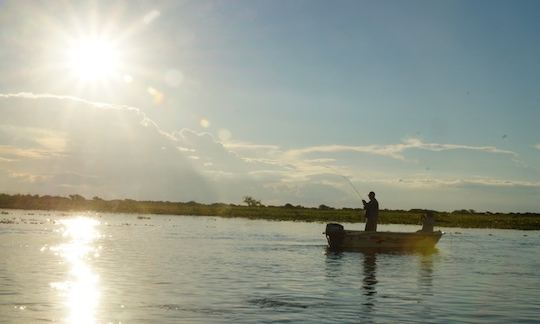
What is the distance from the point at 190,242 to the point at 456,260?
16.3 metres

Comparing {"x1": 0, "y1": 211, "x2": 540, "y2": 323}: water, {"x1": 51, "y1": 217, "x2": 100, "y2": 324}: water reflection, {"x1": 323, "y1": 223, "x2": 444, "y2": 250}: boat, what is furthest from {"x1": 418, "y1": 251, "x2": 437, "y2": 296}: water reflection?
{"x1": 51, "y1": 217, "x2": 100, "y2": 324}: water reflection

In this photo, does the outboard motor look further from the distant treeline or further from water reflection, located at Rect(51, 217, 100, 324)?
the distant treeline

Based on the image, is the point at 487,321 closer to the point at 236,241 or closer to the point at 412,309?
the point at 412,309

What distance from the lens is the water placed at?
16.9 meters

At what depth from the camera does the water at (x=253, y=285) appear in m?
16.9

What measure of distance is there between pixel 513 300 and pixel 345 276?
6.88 m

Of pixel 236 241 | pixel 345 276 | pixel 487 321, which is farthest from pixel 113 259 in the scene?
pixel 487 321

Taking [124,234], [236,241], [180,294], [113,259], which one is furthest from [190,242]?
[180,294]

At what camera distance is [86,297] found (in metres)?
18.7

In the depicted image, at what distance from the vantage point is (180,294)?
20.0 meters

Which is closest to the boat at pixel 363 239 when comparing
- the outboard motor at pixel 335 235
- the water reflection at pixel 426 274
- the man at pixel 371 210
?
the outboard motor at pixel 335 235

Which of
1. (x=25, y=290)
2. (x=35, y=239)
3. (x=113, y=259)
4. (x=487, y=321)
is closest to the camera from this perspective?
(x=487, y=321)

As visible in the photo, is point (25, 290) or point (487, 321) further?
point (25, 290)

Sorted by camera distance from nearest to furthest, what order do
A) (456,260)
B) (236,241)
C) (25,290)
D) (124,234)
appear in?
1. (25,290)
2. (456,260)
3. (236,241)
4. (124,234)
